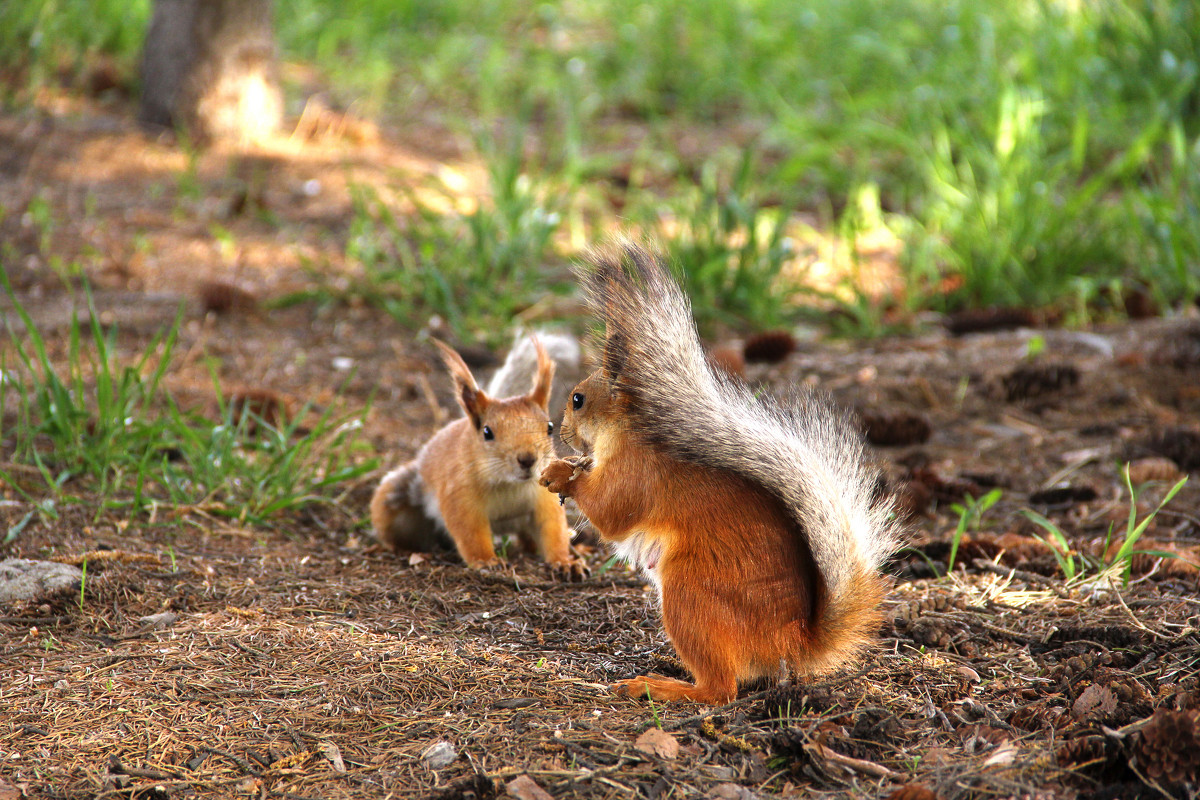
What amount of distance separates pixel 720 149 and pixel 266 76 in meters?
2.99

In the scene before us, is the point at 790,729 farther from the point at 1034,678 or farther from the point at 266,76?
the point at 266,76

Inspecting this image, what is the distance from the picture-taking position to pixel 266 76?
6.30 meters

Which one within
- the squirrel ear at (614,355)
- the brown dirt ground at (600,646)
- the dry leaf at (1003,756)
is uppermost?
the squirrel ear at (614,355)

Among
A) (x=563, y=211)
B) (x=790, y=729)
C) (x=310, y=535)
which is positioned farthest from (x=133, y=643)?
(x=563, y=211)

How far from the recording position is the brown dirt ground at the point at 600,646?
184 centimetres

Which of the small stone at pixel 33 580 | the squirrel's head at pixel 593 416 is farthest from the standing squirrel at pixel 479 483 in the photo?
the small stone at pixel 33 580

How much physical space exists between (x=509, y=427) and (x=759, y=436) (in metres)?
0.93

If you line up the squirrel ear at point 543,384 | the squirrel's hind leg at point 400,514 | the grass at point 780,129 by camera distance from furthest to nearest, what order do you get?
the grass at point 780,129
the squirrel's hind leg at point 400,514
the squirrel ear at point 543,384

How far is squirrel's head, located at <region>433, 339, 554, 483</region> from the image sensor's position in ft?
8.98

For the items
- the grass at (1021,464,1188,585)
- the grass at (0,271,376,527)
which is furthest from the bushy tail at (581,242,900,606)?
the grass at (0,271,376,527)

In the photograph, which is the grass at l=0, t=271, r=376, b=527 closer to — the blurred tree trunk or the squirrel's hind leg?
the squirrel's hind leg

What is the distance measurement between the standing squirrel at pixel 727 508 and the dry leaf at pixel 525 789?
1.23 ft

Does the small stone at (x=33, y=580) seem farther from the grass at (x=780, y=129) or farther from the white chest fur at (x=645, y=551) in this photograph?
the grass at (x=780, y=129)

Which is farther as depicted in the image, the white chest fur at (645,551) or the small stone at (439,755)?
the white chest fur at (645,551)
